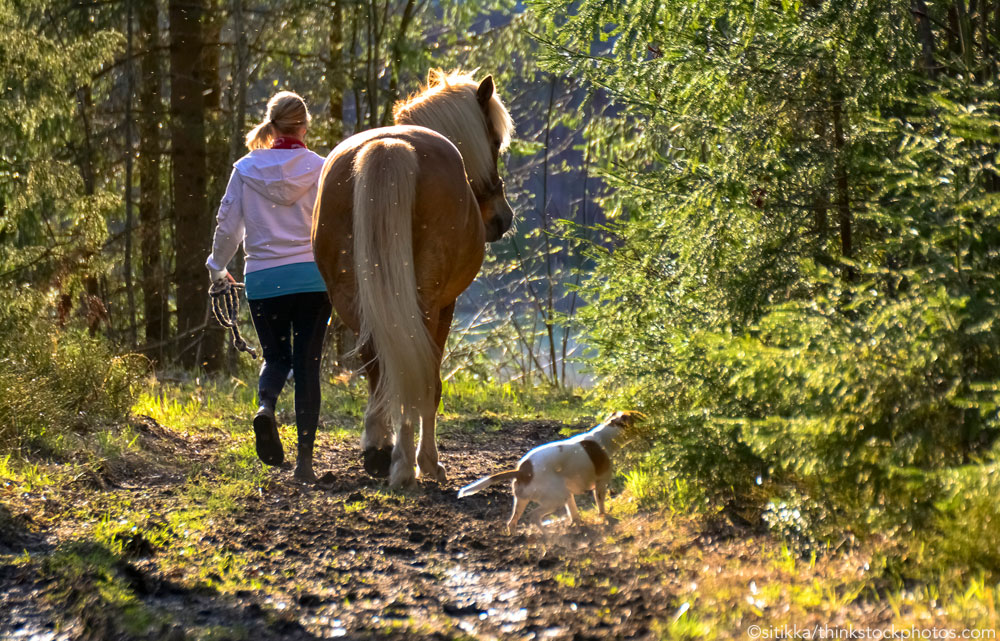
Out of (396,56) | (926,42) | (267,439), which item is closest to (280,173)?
(267,439)

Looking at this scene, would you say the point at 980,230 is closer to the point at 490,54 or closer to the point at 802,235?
the point at 802,235

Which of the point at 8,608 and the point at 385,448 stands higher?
the point at 8,608

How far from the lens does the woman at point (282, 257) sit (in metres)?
5.68

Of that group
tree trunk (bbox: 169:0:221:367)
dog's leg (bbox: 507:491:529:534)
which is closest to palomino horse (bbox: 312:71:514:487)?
dog's leg (bbox: 507:491:529:534)

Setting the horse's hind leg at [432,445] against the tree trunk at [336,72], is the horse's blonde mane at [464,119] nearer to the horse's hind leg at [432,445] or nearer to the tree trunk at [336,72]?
the horse's hind leg at [432,445]

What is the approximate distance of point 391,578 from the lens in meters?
3.65

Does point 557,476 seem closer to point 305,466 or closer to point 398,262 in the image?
point 398,262

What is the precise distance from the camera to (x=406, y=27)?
12.4 meters

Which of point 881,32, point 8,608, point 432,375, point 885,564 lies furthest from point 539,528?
point 881,32

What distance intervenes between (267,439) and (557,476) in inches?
77.7

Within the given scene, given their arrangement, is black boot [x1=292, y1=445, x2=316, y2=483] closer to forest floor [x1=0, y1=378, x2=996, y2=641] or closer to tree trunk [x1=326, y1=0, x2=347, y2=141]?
forest floor [x1=0, y1=378, x2=996, y2=641]

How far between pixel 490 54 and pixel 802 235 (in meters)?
9.45

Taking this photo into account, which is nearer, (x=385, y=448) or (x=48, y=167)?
(x=385, y=448)

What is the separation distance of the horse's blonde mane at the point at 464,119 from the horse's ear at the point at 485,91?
0.13 feet
